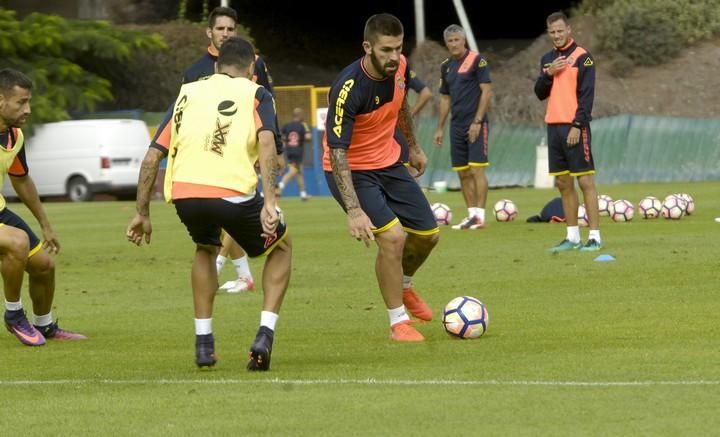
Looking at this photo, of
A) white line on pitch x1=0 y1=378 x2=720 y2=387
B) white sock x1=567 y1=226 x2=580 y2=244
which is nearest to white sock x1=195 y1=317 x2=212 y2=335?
white line on pitch x1=0 y1=378 x2=720 y2=387

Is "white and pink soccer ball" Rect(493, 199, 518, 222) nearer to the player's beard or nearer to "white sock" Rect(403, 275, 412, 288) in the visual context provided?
"white sock" Rect(403, 275, 412, 288)

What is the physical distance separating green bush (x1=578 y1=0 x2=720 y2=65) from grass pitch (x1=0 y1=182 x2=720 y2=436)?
99.9 feet

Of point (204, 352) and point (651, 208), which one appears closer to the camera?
point (204, 352)

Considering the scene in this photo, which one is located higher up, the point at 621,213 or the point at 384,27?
the point at 384,27

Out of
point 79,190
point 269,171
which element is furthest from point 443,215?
point 79,190

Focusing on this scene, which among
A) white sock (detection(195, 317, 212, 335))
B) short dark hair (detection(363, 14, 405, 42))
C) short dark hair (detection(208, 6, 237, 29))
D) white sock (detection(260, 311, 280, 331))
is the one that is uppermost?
short dark hair (detection(363, 14, 405, 42))

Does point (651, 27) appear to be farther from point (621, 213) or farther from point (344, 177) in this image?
point (344, 177)

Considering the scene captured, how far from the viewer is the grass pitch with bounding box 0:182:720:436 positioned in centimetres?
714

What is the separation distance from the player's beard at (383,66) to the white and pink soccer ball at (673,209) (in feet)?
40.6

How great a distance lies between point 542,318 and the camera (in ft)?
36.0

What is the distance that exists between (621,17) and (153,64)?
14937mm

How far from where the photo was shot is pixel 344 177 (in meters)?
9.75

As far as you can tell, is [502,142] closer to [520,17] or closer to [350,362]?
[520,17]

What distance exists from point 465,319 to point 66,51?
37.7 meters
